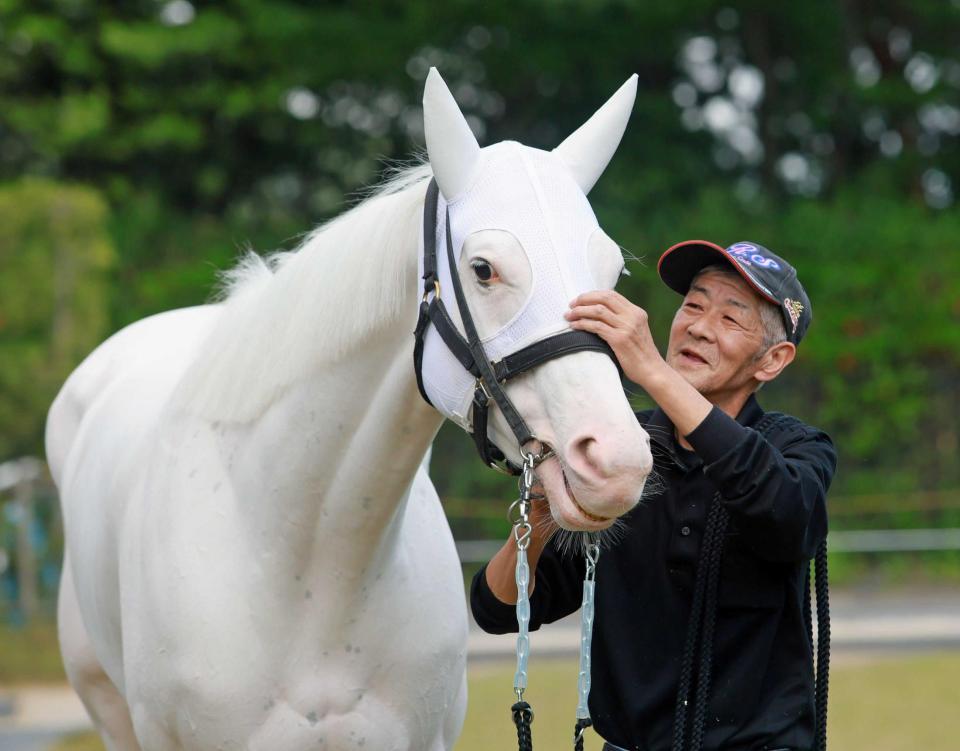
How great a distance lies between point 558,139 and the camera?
50.2 ft

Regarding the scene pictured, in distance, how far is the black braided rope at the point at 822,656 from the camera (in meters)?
2.63

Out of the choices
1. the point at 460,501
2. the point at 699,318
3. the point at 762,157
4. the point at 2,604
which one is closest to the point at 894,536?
the point at 460,501

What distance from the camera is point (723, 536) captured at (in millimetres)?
2596

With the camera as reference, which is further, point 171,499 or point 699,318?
point 171,499

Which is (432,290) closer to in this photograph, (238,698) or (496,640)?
(238,698)

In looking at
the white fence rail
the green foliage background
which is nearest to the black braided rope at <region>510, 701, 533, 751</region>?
the green foliage background

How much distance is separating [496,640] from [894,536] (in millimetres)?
4486

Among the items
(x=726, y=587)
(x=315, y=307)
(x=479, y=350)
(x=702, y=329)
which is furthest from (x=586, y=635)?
(x=315, y=307)

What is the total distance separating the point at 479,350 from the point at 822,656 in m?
0.99

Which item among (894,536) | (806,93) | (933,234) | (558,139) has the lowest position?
(894,536)

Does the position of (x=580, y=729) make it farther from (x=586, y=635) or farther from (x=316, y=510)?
(x=316, y=510)

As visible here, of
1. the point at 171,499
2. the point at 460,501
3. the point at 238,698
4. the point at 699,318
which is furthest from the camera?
the point at 460,501

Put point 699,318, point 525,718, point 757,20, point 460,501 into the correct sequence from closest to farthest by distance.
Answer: point 525,718 < point 699,318 < point 460,501 < point 757,20

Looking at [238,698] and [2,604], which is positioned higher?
[2,604]
